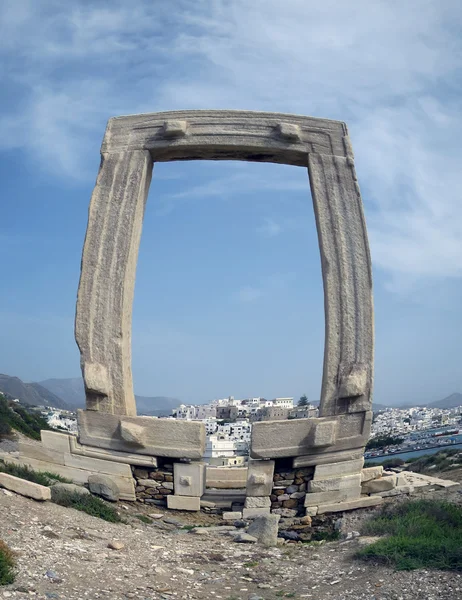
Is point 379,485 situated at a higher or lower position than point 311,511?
higher

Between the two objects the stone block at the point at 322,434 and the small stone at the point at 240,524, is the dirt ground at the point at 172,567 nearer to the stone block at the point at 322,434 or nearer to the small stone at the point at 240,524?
the small stone at the point at 240,524

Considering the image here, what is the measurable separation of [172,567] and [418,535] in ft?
8.38

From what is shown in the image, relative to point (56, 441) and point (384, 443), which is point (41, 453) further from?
point (384, 443)

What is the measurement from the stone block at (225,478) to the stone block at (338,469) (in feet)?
4.33

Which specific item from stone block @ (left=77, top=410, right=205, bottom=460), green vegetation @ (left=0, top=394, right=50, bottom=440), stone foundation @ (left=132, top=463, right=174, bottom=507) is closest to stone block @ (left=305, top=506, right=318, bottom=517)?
stone block @ (left=77, top=410, right=205, bottom=460)

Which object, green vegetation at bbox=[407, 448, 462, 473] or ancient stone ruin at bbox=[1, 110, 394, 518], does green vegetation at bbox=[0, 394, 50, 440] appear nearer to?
ancient stone ruin at bbox=[1, 110, 394, 518]

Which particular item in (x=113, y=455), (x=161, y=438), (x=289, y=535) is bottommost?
(x=289, y=535)

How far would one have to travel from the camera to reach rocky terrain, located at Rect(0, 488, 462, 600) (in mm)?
4996

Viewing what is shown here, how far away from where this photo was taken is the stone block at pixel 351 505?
28.2 feet

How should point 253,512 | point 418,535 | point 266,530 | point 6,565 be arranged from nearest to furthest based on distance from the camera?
point 6,565 < point 418,535 < point 266,530 < point 253,512

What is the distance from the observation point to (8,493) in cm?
732

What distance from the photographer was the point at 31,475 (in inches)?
327

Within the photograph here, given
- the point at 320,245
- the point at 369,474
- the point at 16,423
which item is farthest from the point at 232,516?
the point at 16,423

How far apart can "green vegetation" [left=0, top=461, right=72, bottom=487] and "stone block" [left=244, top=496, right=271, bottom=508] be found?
254 centimetres
